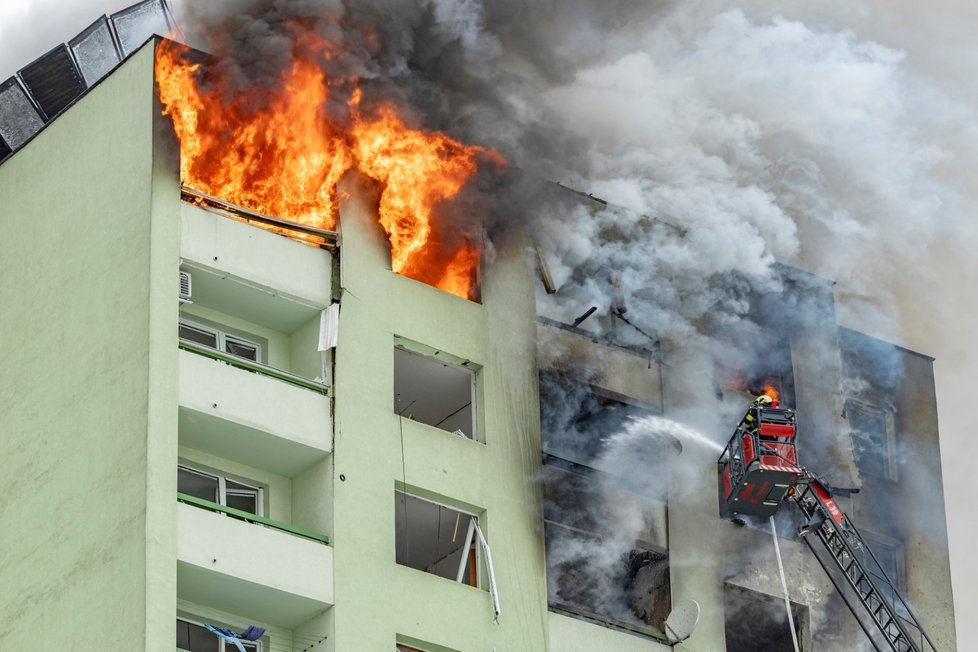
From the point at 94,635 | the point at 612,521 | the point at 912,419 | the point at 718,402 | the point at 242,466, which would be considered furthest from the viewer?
the point at 912,419

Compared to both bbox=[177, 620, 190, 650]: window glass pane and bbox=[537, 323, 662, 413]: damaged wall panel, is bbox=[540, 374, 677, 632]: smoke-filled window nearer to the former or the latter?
bbox=[537, 323, 662, 413]: damaged wall panel

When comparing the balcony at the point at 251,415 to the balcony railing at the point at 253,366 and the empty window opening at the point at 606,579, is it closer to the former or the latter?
the balcony railing at the point at 253,366

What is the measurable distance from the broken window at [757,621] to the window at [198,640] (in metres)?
9.66

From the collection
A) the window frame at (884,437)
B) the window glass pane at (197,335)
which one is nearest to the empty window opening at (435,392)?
the window glass pane at (197,335)

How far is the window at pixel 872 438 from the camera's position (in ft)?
139

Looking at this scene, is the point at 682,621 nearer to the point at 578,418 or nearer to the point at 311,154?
the point at 578,418

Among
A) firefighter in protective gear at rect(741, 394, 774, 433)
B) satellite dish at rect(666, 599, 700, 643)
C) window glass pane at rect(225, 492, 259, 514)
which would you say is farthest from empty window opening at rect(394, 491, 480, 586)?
firefighter in protective gear at rect(741, 394, 774, 433)

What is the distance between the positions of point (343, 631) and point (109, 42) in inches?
530

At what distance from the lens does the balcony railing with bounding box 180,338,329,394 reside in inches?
1327

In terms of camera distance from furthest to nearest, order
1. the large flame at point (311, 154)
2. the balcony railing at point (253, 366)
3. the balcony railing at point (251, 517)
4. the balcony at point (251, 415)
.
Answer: the large flame at point (311, 154) < the balcony railing at point (253, 366) < the balcony at point (251, 415) < the balcony railing at point (251, 517)

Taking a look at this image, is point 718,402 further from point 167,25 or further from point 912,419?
point 167,25

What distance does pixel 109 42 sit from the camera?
132 ft

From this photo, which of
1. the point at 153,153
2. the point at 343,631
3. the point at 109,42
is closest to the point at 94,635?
the point at 343,631

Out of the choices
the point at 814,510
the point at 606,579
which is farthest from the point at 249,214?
the point at 814,510
